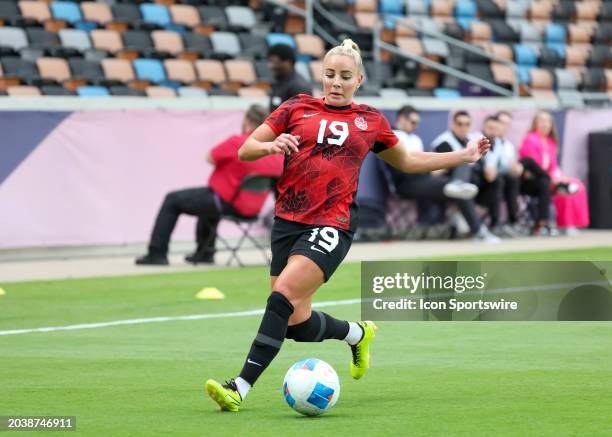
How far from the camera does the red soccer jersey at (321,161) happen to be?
737 cm

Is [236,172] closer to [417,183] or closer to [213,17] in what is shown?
[417,183]

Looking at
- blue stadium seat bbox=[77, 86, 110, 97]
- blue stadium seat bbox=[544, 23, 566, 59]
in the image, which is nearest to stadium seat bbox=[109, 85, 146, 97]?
blue stadium seat bbox=[77, 86, 110, 97]

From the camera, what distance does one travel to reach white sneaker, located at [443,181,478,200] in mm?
19409

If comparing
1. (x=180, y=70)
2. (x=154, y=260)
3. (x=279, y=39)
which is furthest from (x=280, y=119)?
(x=279, y=39)

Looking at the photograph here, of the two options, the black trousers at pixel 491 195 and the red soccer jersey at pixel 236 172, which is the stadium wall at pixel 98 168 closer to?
the red soccer jersey at pixel 236 172

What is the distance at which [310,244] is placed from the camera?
23.9 ft

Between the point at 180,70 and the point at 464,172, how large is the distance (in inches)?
204

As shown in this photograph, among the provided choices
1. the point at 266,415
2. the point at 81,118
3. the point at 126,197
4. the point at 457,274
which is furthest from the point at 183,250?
the point at 266,415

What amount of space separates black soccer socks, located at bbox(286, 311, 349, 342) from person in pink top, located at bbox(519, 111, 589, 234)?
13.7m

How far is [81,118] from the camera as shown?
17203mm

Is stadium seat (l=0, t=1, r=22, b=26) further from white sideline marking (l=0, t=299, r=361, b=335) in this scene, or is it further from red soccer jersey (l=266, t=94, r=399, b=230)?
red soccer jersey (l=266, t=94, r=399, b=230)

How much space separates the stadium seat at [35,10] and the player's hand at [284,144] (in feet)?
48.8

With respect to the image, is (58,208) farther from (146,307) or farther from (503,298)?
(503,298)

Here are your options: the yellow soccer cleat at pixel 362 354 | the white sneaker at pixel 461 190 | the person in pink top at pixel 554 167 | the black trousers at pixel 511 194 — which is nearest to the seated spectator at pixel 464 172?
the white sneaker at pixel 461 190
